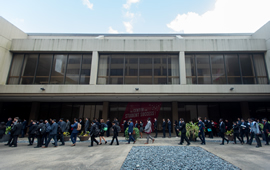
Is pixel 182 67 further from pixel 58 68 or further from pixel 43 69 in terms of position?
pixel 43 69

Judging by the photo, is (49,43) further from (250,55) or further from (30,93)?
(250,55)

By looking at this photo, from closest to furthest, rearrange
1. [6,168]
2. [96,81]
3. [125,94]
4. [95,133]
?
[6,168], [95,133], [125,94], [96,81]

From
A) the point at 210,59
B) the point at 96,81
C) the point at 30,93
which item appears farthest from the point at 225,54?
the point at 30,93

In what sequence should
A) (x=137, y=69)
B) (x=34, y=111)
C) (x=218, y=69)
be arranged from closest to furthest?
(x=218, y=69) < (x=137, y=69) < (x=34, y=111)

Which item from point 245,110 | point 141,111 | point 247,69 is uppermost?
point 247,69

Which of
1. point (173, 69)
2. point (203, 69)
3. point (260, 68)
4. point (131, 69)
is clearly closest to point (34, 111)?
point (131, 69)

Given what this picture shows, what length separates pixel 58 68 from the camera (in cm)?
1449

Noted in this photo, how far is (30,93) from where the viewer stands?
13266 millimetres

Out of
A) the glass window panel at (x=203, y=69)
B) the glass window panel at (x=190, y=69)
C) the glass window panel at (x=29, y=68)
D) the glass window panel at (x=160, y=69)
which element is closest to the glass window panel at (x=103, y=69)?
the glass window panel at (x=160, y=69)

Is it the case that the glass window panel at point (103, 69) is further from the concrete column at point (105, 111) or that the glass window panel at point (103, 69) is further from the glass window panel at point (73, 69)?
the concrete column at point (105, 111)

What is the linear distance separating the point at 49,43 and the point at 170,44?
11660mm

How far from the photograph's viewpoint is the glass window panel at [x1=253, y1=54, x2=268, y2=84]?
1349cm

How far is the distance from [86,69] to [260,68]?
53.1 feet

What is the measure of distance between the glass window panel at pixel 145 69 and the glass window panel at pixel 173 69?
1842 millimetres
